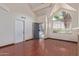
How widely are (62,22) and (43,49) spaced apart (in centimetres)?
48

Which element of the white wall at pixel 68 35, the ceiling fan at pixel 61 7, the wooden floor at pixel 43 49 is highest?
the ceiling fan at pixel 61 7

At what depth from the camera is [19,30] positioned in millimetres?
1950

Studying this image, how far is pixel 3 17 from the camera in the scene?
73.0 inches

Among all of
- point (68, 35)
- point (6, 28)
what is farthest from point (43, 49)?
point (6, 28)

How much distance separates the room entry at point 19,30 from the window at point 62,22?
0.46m

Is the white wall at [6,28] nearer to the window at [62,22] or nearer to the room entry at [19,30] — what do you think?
the room entry at [19,30]

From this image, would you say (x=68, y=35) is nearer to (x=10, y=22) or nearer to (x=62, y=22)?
(x=62, y=22)

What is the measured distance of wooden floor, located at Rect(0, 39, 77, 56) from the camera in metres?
1.88

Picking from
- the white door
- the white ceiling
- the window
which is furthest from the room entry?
the window

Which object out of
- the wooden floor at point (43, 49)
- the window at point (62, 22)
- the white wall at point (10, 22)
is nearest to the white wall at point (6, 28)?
the white wall at point (10, 22)

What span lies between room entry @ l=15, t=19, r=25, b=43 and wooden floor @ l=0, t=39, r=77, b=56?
0.08 m

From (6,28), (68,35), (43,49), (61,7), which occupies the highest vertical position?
(61,7)

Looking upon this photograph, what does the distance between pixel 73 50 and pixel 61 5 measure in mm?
663

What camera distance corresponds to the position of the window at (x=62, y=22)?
75.9 inches
